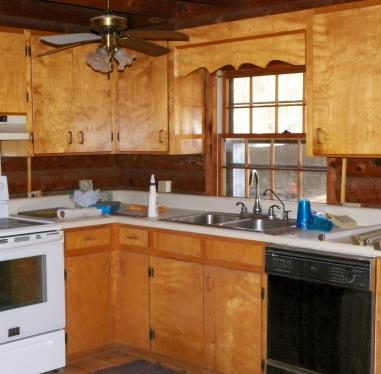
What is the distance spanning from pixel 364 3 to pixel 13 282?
2491 mm

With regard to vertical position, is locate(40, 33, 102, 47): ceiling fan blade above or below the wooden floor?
above

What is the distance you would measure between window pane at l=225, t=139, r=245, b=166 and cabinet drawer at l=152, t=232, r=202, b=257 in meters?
0.87

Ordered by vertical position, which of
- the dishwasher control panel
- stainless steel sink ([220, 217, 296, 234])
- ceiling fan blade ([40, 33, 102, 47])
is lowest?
the dishwasher control panel

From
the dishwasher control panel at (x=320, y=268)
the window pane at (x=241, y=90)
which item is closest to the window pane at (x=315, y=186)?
the window pane at (x=241, y=90)

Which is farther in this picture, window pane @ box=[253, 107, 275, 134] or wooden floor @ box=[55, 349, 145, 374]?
window pane @ box=[253, 107, 275, 134]

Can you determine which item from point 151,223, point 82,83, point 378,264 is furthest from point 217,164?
point 378,264

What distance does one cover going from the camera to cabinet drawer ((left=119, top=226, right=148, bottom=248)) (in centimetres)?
421

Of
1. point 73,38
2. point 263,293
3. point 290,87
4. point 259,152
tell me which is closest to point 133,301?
point 263,293

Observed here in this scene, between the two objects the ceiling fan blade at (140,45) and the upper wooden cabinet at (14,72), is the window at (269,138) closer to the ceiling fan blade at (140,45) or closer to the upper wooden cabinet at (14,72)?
the ceiling fan blade at (140,45)

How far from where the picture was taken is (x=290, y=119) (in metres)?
4.32

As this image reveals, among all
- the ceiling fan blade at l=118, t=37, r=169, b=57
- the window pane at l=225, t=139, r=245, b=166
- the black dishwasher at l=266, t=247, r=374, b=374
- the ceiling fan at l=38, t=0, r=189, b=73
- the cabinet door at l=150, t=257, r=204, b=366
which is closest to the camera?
the ceiling fan at l=38, t=0, r=189, b=73

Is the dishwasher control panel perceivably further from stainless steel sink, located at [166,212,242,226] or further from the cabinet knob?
the cabinet knob

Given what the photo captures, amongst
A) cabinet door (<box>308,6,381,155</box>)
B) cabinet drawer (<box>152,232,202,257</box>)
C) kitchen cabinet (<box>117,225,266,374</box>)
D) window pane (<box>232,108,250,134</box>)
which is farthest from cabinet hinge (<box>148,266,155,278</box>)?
cabinet door (<box>308,6,381,155</box>)

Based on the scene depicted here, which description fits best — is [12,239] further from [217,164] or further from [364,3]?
[364,3]
